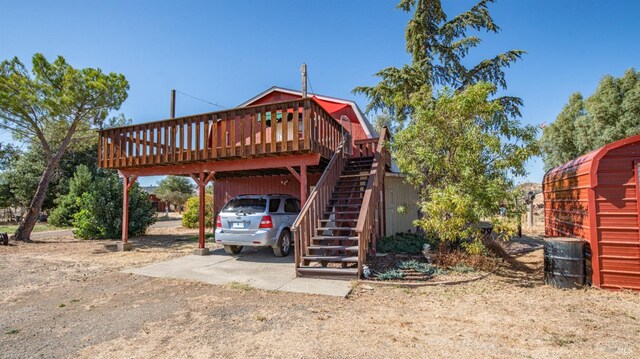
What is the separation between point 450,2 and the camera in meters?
14.1

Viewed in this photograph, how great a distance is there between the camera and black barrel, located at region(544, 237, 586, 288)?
572cm

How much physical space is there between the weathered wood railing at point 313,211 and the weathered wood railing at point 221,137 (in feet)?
2.17

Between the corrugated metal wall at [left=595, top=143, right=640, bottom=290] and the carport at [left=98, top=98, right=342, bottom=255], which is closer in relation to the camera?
the corrugated metal wall at [left=595, top=143, right=640, bottom=290]

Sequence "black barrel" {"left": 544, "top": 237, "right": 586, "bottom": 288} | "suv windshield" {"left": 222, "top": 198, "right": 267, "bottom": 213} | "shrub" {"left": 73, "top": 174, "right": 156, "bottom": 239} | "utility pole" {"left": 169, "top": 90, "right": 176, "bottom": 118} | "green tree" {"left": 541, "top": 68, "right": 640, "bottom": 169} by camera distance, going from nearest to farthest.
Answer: "black barrel" {"left": 544, "top": 237, "right": 586, "bottom": 288}
"suv windshield" {"left": 222, "top": 198, "right": 267, "bottom": 213}
"shrub" {"left": 73, "top": 174, "right": 156, "bottom": 239}
"utility pole" {"left": 169, "top": 90, "right": 176, "bottom": 118}
"green tree" {"left": 541, "top": 68, "right": 640, "bottom": 169}

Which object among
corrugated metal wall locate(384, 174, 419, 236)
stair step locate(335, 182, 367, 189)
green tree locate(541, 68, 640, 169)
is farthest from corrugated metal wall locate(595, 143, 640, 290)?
green tree locate(541, 68, 640, 169)

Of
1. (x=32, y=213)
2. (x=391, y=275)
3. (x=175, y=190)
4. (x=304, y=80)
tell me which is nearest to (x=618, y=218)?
(x=391, y=275)

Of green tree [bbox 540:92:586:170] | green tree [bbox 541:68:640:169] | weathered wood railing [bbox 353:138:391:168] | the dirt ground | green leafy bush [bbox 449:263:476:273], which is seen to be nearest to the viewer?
the dirt ground

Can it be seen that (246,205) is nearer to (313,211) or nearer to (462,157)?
(313,211)

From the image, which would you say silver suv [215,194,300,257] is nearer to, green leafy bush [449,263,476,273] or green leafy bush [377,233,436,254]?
green leafy bush [377,233,436,254]

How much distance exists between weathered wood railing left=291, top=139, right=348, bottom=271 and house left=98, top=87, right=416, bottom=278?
0.07ft

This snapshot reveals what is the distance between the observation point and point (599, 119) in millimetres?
23047

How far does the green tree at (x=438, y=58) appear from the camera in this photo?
1331 cm

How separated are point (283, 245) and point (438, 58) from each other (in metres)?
10.9

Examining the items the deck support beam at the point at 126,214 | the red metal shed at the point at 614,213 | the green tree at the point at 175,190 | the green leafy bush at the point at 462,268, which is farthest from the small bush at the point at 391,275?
the green tree at the point at 175,190
